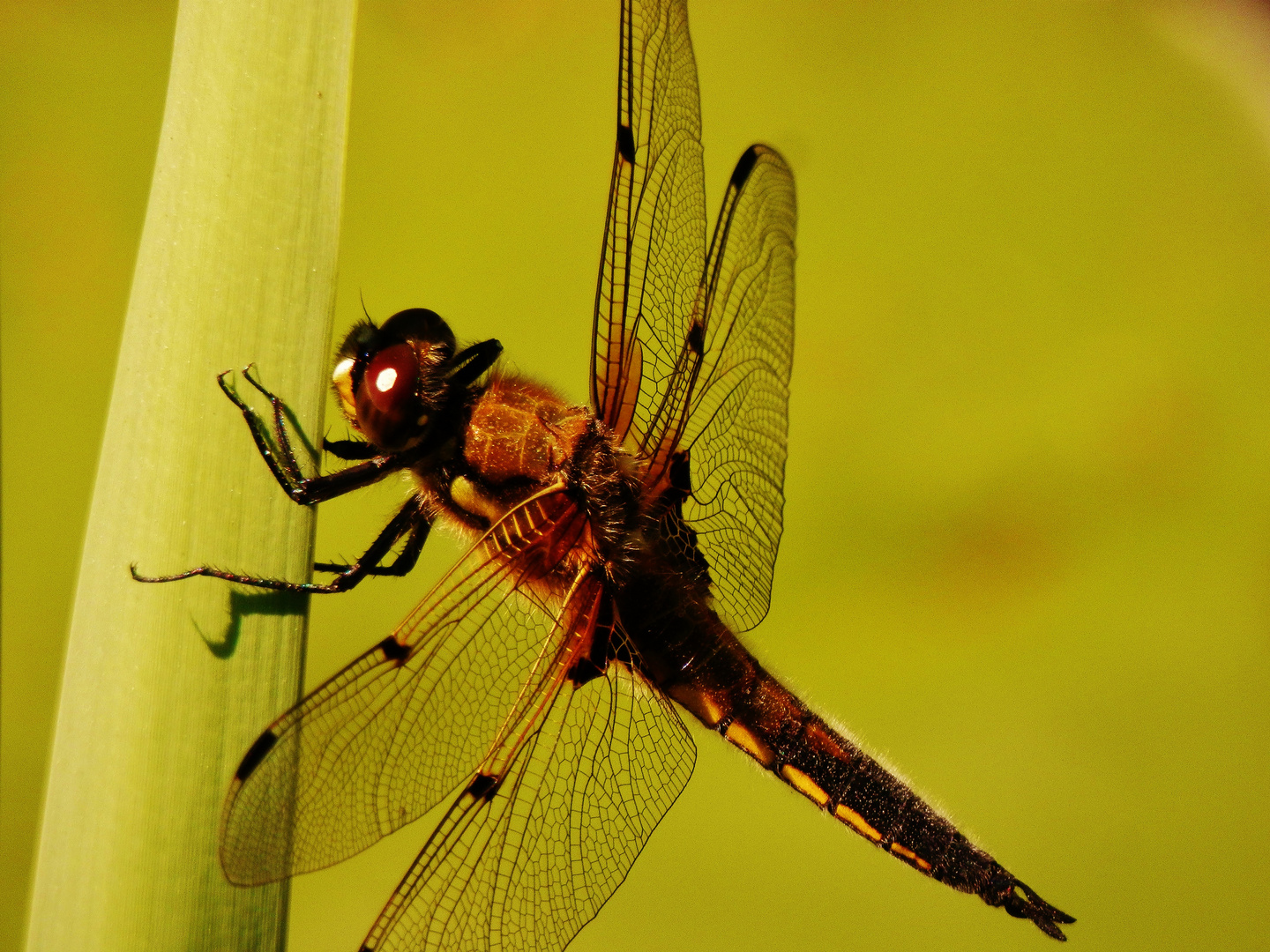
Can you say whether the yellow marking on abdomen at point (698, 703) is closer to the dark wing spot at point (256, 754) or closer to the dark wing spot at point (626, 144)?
the dark wing spot at point (256, 754)

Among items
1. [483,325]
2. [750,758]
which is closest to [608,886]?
[750,758]

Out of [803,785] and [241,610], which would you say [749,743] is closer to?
[803,785]

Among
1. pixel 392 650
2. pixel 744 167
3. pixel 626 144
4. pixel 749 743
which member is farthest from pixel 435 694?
pixel 744 167

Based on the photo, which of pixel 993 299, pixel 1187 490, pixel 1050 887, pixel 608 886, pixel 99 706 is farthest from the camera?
pixel 993 299

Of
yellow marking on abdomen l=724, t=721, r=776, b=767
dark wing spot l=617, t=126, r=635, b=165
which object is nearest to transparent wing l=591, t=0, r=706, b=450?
dark wing spot l=617, t=126, r=635, b=165

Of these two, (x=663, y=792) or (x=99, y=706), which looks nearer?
(x=99, y=706)

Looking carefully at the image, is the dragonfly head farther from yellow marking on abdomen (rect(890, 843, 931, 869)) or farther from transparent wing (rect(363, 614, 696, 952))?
yellow marking on abdomen (rect(890, 843, 931, 869))

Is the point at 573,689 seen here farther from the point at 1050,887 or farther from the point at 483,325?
the point at 1050,887
